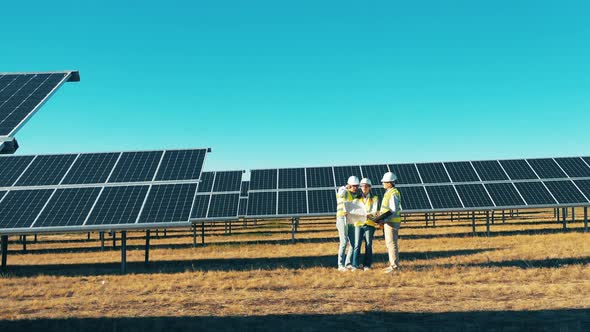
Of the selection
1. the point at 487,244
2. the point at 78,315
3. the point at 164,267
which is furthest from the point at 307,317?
the point at 487,244

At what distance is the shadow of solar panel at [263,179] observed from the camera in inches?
1102

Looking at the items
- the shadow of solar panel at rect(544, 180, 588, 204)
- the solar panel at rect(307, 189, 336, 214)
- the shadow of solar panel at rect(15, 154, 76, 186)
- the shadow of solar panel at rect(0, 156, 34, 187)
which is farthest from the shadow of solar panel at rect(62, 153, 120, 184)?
the shadow of solar panel at rect(544, 180, 588, 204)

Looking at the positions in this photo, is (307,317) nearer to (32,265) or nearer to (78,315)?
(78,315)

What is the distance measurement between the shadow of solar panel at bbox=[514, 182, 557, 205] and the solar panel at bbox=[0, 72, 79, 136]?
2072 centimetres

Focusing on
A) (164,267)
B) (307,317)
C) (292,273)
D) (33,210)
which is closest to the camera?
(307,317)

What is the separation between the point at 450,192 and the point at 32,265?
1833 centimetres

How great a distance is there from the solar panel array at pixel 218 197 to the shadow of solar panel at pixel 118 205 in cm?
1005

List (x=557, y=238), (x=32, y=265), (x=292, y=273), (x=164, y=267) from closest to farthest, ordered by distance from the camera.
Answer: (x=292, y=273)
(x=164, y=267)
(x=32, y=265)
(x=557, y=238)

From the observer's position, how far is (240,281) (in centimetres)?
1194

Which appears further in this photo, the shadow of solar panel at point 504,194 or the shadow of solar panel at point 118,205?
the shadow of solar panel at point 504,194

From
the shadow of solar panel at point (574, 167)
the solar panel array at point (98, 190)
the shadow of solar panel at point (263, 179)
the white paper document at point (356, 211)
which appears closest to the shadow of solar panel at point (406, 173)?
the shadow of solar panel at point (263, 179)

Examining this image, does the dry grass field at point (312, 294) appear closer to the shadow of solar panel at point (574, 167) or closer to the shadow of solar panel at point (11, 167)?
the shadow of solar panel at point (11, 167)

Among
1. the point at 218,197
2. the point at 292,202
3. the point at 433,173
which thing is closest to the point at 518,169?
the point at 433,173

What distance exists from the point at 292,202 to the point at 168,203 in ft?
39.1
